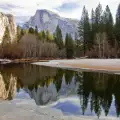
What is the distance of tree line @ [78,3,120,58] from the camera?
64875 millimetres

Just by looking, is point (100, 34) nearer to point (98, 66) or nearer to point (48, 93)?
point (98, 66)

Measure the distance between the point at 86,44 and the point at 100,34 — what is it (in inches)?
408

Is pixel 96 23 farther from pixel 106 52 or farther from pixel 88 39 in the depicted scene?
pixel 106 52

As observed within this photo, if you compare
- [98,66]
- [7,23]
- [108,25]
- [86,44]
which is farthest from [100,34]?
[7,23]

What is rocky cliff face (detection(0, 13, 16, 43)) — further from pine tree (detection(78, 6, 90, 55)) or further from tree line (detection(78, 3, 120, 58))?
tree line (detection(78, 3, 120, 58))

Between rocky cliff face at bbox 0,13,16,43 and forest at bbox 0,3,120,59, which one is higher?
rocky cliff face at bbox 0,13,16,43

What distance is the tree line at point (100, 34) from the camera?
64.9 meters

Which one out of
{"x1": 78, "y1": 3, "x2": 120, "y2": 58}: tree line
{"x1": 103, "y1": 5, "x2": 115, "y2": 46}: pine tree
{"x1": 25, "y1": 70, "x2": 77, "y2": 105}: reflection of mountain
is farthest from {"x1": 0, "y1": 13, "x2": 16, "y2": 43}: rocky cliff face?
{"x1": 25, "y1": 70, "x2": 77, "y2": 105}: reflection of mountain

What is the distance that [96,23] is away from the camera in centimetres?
7656

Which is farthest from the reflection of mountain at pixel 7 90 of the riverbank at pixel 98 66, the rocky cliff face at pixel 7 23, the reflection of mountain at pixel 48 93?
the rocky cliff face at pixel 7 23

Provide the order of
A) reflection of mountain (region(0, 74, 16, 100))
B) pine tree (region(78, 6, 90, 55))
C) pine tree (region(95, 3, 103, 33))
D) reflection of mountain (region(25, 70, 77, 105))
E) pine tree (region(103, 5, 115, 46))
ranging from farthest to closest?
pine tree (region(95, 3, 103, 33)) < pine tree (region(78, 6, 90, 55)) < pine tree (region(103, 5, 115, 46)) < reflection of mountain (region(0, 74, 16, 100)) < reflection of mountain (region(25, 70, 77, 105))

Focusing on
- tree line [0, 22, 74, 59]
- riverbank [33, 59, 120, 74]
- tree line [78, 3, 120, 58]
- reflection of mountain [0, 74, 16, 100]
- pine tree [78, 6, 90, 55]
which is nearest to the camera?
reflection of mountain [0, 74, 16, 100]

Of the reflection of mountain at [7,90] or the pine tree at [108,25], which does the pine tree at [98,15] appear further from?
the reflection of mountain at [7,90]

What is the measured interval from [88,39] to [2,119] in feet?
228
